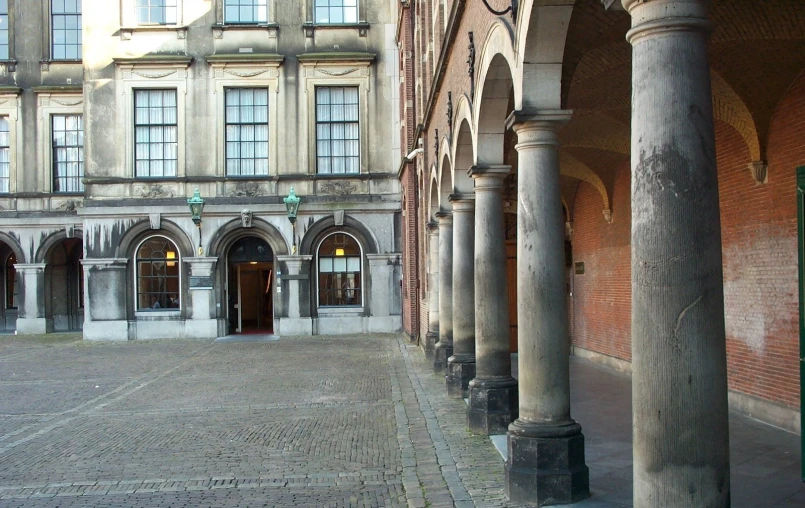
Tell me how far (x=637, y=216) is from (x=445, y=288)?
388 inches

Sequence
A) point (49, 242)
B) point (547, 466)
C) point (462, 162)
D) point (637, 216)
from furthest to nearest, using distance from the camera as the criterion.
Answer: point (49, 242)
point (462, 162)
point (547, 466)
point (637, 216)

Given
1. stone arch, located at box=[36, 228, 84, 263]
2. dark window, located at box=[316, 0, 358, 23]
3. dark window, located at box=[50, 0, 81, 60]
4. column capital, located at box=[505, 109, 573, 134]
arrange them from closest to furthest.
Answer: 1. column capital, located at box=[505, 109, 573, 134]
2. dark window, located at box=[316, 0, 358, 23]
3. stone arch, located at box=[36, 228, 84, 263]
4. dark window, located at box=[50, 0, 81, 60]


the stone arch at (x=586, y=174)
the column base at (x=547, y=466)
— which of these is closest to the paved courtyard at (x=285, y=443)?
the column base at (x=547, y=466)

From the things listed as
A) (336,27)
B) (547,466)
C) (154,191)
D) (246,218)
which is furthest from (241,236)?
(547,466)

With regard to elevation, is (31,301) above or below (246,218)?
below

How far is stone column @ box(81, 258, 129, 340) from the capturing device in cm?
2556

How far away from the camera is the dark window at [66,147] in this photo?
29.5 meters

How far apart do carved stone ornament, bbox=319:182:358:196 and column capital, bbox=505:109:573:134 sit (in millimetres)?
20812

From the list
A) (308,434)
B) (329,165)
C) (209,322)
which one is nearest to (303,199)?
(329,165)

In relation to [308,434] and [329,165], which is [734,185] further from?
[329,165]

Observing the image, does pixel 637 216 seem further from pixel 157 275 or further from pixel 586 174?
pixel 157 275

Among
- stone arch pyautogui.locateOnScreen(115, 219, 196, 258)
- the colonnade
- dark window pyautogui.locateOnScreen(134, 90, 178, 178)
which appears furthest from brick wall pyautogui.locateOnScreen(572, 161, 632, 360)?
dark window pyautogui.locateOnScreen(134, 90, 178, 178)

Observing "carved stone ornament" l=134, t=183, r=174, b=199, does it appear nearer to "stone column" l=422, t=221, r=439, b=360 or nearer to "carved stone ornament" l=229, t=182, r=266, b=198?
"carved stone ornament" l=229, t=182, r=266, b=198

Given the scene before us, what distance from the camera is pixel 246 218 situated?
85.5 feet
